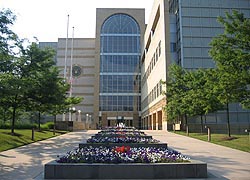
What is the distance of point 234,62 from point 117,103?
6452cm

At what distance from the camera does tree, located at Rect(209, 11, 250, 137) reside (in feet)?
56.3

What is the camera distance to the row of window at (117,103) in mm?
80938

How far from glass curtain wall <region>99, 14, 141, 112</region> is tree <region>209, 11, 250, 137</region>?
62852 millimetres

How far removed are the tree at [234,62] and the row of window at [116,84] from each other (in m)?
62.5

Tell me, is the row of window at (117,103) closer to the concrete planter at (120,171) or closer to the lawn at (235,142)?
the lawn at (235,142)

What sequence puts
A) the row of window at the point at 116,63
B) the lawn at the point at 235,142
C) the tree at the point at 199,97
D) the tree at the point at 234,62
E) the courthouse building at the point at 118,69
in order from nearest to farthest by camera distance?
the lawn at the point at 235,142, the tree at the point at 234,62, the tree at the point at 199,97, the courthouse building at the point at 118,69, the row of window at the point at 116,63

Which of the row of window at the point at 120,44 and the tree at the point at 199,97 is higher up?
the row of window at the point at 120,44

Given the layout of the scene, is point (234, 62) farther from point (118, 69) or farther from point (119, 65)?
point (119, 65)

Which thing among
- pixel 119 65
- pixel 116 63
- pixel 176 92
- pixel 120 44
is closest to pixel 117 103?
pixel 119 65

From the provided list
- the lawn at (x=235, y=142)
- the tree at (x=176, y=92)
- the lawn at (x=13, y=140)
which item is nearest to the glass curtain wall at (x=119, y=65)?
the tree at (x=176, y=92)

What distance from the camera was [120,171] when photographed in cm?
795

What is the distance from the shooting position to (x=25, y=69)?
24703 mm

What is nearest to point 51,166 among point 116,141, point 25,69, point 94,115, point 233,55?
point 116,141

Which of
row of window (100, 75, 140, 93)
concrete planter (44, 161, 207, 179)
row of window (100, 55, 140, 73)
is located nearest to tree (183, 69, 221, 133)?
concrete planter (44, 161, 207, 179)
